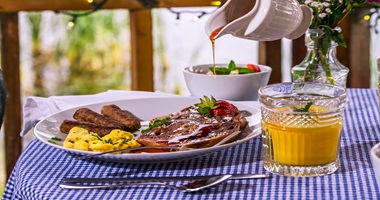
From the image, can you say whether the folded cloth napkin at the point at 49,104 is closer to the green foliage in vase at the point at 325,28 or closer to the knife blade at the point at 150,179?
the green foliage in vase at the point at 325,28

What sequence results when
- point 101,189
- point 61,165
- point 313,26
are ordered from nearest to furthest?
point 101,189 → point 61,165 → point 313,26

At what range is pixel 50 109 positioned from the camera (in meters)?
1.72

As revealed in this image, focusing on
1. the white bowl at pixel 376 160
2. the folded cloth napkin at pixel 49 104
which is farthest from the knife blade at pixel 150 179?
the folded cloth napkin at pixel 49 104

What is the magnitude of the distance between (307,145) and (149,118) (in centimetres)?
49

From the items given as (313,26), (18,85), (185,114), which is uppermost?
(313,26)

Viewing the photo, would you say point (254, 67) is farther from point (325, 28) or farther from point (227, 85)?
point (325, 28)

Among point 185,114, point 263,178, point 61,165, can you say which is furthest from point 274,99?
point 61,165

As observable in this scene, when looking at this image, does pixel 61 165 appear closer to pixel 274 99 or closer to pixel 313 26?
pixel 274 99

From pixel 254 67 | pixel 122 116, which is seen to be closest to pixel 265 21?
pixel 122 116

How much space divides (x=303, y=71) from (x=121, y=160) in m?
0.64

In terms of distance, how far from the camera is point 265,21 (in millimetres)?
1189

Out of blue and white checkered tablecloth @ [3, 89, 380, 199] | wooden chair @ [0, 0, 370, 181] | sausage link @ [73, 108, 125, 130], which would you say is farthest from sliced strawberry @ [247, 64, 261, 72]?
wooden chair @ [0, 0, 370, 181]

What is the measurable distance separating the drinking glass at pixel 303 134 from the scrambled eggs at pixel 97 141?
0.24 metres

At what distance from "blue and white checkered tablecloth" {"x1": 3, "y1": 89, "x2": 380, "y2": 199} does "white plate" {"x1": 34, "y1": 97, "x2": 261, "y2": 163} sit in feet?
0.09
